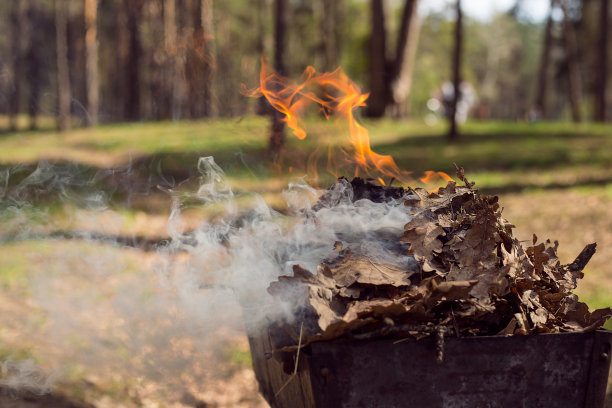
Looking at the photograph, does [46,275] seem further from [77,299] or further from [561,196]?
[561,196]

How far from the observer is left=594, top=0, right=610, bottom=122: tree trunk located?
20.4 m

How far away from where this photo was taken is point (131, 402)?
4.66 meters

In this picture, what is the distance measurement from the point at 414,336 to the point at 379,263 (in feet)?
1.27

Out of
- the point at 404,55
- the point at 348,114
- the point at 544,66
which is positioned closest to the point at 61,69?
the point at 404,55

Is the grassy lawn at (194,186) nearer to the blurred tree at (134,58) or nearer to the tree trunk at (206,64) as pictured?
the tree trunk at (206,64)

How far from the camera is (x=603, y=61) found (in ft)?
Result: 68.4

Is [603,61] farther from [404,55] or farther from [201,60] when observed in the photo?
[201,60]

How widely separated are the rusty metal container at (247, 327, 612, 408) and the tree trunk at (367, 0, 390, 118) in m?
17.2

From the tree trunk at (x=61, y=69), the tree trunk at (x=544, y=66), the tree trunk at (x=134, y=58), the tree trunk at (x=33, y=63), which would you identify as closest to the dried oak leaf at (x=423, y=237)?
the tree trunk at (x=61, y=69)

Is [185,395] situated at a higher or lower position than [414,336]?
lower

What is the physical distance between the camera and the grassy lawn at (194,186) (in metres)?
6.11

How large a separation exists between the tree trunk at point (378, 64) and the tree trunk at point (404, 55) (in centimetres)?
29

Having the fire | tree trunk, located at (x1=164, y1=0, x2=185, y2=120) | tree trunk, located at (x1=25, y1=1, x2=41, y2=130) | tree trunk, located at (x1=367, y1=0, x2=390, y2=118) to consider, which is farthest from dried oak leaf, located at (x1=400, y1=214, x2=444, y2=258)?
tree trunk, located at (x1=25, y1=1, x2=41, y2=130)

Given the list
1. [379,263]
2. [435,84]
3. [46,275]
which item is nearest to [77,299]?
[46,275]
